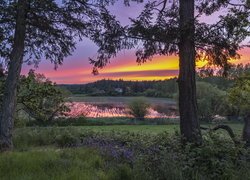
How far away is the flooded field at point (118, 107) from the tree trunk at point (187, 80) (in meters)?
61.3

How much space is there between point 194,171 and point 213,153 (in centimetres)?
89

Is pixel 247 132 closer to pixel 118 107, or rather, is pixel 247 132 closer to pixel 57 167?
pixel 57 167

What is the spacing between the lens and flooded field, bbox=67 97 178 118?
8049 centimetres

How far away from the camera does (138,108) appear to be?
82.4 metres

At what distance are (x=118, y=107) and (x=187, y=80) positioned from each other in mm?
87175

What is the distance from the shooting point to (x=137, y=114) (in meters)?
82.4

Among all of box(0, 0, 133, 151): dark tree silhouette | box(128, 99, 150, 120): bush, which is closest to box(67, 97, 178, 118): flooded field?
box(128, 99, 150, 120): bush

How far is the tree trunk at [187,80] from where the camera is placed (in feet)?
31.5

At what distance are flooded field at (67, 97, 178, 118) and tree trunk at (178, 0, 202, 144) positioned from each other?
61.3m

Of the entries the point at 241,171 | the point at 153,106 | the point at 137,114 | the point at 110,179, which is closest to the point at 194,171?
the point at 241,171

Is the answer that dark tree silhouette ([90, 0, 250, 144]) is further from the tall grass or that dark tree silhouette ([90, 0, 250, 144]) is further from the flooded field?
the flooded field

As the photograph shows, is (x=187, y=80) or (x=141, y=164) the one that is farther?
(x=187, y=80)

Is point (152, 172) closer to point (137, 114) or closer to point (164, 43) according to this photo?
point (164, 43)

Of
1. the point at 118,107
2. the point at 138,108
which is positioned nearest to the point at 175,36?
the point at 138,108
